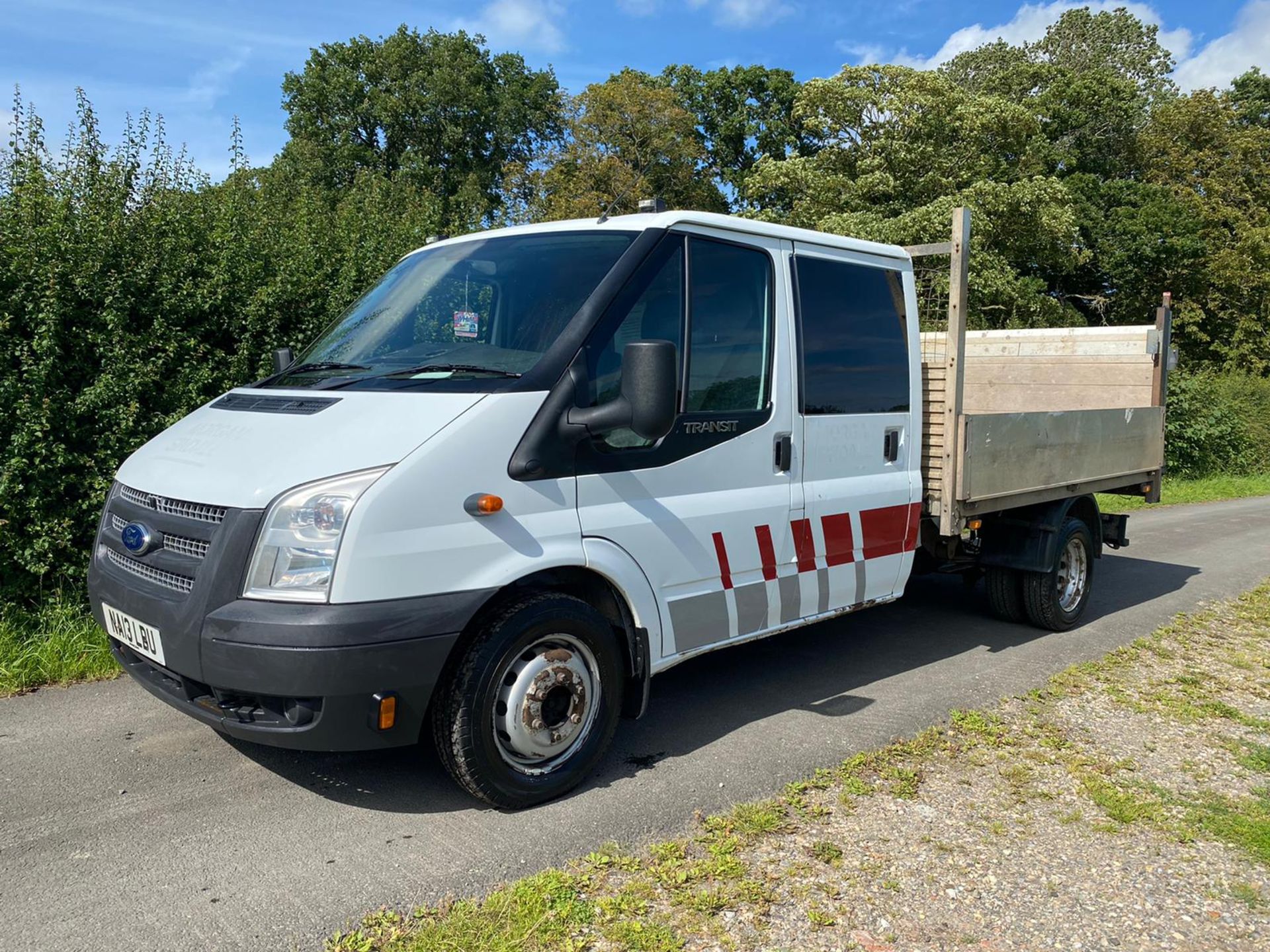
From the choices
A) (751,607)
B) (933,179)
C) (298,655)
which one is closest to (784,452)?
(751,607)

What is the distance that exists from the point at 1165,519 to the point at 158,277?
13.0 m

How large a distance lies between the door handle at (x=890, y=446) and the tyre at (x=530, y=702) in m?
A: 2.06

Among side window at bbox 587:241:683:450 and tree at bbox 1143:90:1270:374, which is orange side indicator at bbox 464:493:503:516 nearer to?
side window at bbox 587:241:683:450

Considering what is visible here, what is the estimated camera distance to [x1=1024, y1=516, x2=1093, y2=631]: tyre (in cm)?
657

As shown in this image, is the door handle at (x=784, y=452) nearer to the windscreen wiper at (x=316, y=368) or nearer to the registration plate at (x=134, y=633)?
the windscreen wiper at (x=316, y=368)

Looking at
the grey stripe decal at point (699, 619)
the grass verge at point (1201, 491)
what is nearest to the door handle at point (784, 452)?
the grey stripe decal at point (699, 619)

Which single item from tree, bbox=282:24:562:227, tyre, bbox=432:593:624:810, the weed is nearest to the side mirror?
tyre, bbox=432:593:624:810

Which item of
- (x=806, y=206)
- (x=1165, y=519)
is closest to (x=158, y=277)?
(x=1165, y=519)

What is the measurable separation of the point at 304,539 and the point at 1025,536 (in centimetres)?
501

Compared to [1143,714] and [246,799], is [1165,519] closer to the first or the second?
[1143,714]

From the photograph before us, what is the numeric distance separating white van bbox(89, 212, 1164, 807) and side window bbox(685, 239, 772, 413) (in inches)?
Answer: 0.6

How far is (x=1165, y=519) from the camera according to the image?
530 inches

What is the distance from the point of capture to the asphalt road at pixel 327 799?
10.0 feet

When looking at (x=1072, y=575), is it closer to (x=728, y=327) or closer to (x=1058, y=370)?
(x=1058, y=370)
